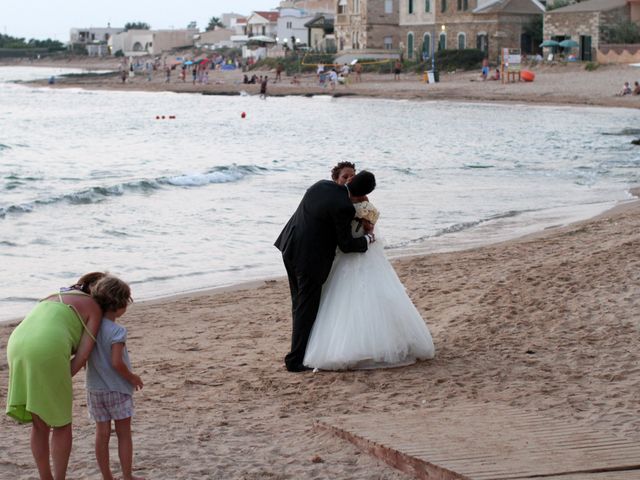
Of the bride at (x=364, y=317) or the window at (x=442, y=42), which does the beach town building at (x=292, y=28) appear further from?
the bride at (x=364, y=317)

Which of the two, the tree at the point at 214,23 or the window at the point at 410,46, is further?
the tree at the point at 214,23

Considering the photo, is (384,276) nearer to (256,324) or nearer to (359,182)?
(359,182)

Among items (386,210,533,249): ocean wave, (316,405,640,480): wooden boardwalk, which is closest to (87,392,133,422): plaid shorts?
(316,405,640,480): wooden boardwalk

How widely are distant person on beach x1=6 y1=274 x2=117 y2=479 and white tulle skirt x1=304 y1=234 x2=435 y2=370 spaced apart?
2494 mm

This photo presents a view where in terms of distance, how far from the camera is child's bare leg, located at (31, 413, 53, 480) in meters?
4.94

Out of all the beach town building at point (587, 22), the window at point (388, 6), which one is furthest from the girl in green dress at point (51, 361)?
the window at point (388, 6)

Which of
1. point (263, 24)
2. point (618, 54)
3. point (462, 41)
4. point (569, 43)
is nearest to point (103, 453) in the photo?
point (618, 54)

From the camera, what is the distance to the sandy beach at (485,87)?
51.5 m

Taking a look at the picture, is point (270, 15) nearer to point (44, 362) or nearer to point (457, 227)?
point (457, 227)

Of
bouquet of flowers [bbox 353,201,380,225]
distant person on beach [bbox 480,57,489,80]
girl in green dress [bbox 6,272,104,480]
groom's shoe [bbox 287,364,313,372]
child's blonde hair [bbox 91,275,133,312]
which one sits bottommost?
groom's shoe [bbox 287,364,313,372]

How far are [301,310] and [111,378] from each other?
7.76ft

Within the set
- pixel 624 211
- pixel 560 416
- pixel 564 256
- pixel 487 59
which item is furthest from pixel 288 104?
pixel 560 416

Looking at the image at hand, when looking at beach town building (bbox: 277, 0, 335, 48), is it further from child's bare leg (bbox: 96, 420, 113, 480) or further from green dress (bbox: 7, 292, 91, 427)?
green dress (bbox: 7, 292, 91, 427)

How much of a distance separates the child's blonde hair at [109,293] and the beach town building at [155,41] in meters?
145
